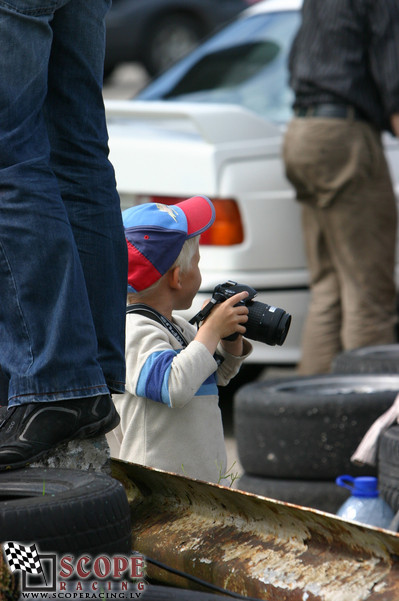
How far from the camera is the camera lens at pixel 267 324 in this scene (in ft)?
8.48

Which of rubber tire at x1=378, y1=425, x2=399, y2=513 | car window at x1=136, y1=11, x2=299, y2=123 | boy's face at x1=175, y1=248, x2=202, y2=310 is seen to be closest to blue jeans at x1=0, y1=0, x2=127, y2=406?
boy's face at x1=175, y1=248, x2=202, y2=310

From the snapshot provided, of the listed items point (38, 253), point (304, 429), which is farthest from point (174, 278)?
point (304, 429)

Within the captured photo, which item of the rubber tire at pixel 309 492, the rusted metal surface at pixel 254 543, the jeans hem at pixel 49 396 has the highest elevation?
the jeans hem at pixel 49 396

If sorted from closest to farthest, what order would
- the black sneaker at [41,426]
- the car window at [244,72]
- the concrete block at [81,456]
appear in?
the black sneaker at [41,426] → the concrete block at [81,456] → the car window at [244,72]

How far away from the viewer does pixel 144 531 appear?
2.30 m

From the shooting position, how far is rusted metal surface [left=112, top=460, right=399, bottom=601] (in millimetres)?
1924

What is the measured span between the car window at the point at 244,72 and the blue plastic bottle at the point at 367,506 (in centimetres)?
298

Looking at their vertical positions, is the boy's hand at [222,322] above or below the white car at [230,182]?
above

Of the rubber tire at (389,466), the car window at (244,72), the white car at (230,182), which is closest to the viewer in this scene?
the rubber tire at (389,466)

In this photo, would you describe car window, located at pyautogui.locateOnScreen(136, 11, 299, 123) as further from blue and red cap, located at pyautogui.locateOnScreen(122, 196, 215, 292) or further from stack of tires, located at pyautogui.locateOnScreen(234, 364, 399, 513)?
blue and red cap, located at pyautogui.locateOnScreen(122, 196, 215, 292)

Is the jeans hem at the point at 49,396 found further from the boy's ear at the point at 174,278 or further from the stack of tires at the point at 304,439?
the stack of tires at the point at 304,439

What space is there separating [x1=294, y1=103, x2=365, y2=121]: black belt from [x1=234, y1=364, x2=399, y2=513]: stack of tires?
167 centimetres

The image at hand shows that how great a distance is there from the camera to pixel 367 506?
338cm

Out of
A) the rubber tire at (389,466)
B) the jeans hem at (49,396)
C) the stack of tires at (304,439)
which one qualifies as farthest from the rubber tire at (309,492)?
the jeans hem at (49,396)
